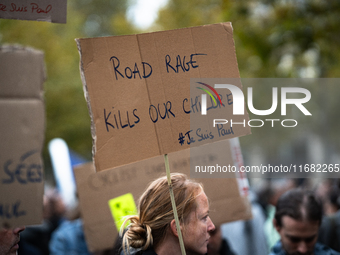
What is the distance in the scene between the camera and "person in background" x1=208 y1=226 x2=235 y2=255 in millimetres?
3114

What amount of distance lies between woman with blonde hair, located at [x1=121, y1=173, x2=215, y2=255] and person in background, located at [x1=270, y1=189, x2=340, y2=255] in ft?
2.78

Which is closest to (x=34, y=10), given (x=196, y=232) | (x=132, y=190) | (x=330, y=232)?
(x=196, y=232)

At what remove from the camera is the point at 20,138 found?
1.97 metres

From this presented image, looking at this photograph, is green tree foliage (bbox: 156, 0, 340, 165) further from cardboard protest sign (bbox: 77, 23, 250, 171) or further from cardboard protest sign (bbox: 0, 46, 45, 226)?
cardboard protest sign (bbox: 0, 46, 45, 226)

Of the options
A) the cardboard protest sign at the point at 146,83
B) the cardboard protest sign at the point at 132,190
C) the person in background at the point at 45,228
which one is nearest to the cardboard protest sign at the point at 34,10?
the cardboard protest sign at the point at 146,83

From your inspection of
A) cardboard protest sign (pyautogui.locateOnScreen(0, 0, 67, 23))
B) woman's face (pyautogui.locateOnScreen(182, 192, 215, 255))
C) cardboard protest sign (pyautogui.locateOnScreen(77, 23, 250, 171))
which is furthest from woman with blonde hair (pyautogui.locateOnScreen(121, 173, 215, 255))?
cardboard protest sign (pyautogui.locateOnScreen(0, 0, 67, 23))

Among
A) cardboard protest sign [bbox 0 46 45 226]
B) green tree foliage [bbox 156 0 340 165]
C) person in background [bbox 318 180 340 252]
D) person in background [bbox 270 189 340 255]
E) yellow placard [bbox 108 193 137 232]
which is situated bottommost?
person in background [bbox 318 180 340 252]

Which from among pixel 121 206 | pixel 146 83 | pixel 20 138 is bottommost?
pixel 121 206

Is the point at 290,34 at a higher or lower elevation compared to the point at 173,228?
higher

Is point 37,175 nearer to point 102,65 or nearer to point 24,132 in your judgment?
point 24,132

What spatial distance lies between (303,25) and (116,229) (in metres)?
5.15

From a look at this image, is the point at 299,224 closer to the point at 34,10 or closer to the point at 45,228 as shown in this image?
the point at 34,10

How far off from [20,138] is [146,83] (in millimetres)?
717

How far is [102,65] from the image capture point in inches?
68.3
